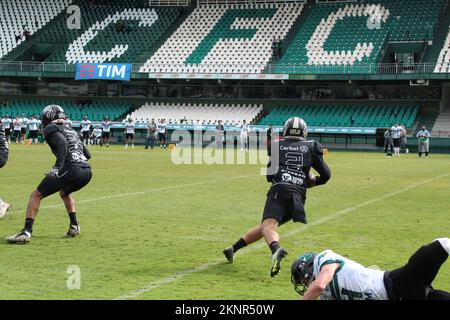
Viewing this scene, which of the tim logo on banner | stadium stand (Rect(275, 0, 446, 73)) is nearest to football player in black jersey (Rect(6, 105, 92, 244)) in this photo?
stadium stand (Rect(275, 0, 446, 73))

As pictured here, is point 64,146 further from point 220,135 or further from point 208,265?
point 220,135

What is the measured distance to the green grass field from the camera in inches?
298

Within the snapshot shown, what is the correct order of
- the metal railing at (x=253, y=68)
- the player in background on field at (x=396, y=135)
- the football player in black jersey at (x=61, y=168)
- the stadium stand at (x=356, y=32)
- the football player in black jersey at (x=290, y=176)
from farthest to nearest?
the stadium stand at (x=356, y=32) < the metal railing at (x=253, y=68) < the player in background on field at (x=396, y=135) < the football player in black jersey at (x=61, y=168) < the football player in black jersey at (x=290, y=176)

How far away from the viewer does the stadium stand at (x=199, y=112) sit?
4969 cm

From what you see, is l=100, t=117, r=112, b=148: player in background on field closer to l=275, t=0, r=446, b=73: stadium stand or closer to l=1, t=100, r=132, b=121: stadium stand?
l=1, t=100, r=132, b=121: stadium stand

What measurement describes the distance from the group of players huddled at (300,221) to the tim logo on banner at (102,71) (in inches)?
1549

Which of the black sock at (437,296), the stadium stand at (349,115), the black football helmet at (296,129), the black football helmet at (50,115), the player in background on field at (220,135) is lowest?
the player in background on field at (220,135)

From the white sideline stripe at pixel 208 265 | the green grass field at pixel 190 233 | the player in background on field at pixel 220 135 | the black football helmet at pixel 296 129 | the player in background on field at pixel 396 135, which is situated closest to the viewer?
the white sideline stripe at pixel 208 265

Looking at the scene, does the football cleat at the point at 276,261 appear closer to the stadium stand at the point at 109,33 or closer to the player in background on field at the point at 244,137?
the player in background on field at the point at 244,137

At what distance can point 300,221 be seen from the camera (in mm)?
8305

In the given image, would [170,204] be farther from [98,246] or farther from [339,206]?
[98,246]

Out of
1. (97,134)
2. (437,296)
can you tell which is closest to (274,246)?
(437,296)

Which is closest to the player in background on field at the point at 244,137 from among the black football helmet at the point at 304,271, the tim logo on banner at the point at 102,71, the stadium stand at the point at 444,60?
the tim logo on banner at the point at 102,71

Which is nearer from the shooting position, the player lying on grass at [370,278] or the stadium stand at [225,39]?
the player lying on grass at [370,278]
